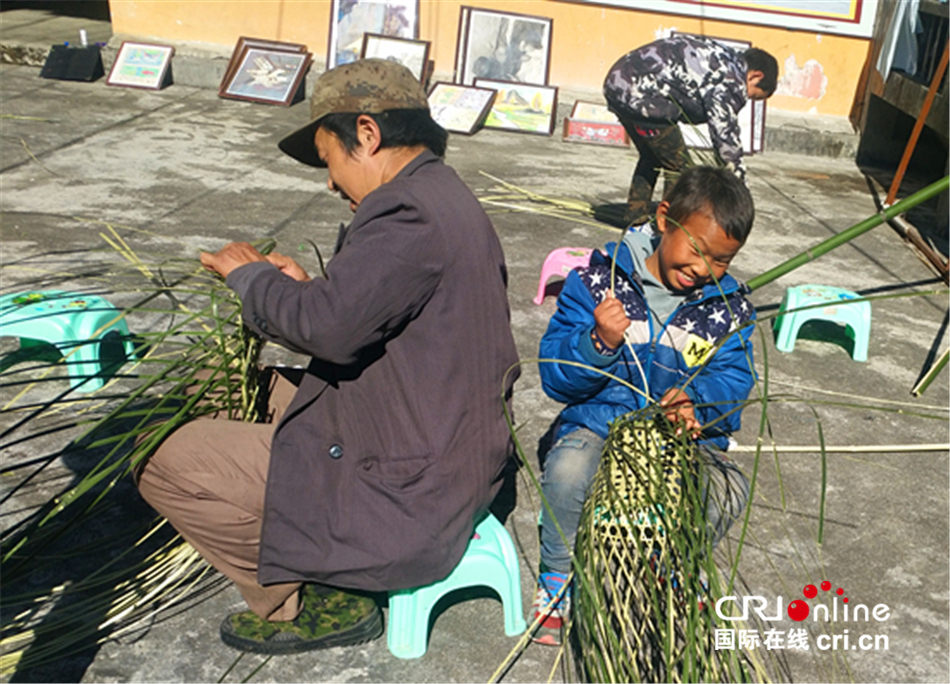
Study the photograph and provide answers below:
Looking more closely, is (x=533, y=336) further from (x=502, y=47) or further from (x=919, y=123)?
(x=502, y=47)

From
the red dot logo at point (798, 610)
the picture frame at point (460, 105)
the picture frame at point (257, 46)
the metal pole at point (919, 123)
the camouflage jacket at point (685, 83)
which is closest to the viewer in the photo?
the red dot logo at point (798, 610)

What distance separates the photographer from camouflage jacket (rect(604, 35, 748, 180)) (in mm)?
4852

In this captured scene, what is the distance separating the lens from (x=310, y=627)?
2.00 metres

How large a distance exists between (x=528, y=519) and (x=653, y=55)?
3.19m

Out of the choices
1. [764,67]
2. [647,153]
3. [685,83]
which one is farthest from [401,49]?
[764,67]

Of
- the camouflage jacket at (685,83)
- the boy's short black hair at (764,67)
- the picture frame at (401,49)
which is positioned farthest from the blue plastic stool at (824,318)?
the picture frame at (401,49)

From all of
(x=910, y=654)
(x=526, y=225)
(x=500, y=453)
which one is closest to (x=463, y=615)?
(x=500, y=453)

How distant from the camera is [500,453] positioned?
6.33 ft

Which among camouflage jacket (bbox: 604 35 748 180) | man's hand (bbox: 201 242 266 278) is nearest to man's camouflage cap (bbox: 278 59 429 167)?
man's hand (bbox: 201 242 266 278)

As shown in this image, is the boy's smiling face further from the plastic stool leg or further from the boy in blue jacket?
the plastic stool leg

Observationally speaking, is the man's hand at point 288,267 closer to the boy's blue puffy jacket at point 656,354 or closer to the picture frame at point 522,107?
the boy's blue puffy jacket at point 656,354

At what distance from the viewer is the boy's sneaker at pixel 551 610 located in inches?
82.7

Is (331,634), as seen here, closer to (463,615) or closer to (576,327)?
(463,615)

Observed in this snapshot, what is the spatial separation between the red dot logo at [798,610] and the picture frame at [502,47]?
6.51m
